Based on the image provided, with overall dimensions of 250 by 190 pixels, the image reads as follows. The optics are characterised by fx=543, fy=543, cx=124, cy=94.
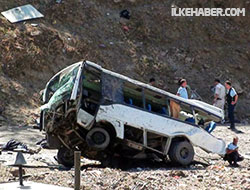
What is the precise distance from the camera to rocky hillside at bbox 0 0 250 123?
1784 centimetres

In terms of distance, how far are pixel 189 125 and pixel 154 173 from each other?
6.49 ft

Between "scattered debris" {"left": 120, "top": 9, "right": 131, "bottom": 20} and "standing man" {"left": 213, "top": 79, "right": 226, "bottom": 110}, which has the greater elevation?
"scattered debris" {"left": 120, "top": 9, "right": 131, "bottom": 20}

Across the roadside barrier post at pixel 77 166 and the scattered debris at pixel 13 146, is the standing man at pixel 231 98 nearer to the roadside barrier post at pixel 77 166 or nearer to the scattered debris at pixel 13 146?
the scattered debris at pixel 13 146

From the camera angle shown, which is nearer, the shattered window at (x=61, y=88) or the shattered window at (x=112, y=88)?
the shattered window at (x=61, y=88)

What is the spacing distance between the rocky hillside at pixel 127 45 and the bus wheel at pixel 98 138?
5.40 m

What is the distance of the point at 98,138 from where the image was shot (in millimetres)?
11188

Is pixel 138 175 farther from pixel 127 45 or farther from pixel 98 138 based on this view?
pixel 127 45

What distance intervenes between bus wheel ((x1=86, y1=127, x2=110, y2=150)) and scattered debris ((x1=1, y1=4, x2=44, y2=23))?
9.49 m

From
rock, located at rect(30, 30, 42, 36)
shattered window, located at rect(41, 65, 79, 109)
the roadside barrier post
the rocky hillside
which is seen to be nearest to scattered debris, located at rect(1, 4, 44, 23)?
the rocky hillside

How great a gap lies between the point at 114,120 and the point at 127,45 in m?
10.7

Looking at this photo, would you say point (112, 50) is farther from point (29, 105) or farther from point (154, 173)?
point (154, 173)

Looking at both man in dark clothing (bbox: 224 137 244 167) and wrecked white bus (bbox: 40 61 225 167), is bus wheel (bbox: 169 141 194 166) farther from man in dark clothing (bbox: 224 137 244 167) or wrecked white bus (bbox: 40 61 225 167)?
man in dark clothing (bbox: 224 137 244 167)

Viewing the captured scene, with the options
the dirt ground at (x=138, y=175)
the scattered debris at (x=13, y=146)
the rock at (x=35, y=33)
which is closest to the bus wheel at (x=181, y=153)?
the dirt ground at (x=138, y=175)

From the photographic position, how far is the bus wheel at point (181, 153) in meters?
11.7
